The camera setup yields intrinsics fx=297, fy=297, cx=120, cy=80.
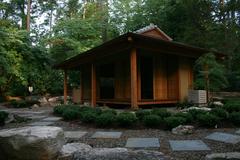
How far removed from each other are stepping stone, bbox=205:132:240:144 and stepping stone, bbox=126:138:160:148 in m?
1.16

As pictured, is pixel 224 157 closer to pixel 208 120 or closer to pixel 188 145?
pixel 188 145

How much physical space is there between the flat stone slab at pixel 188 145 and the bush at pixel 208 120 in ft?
4.73

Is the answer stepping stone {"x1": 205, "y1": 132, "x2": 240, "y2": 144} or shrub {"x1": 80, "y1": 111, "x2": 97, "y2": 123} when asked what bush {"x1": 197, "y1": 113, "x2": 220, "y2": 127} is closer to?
stepping stone {"x1": 205, "y1": 132, "x2": 240, "y2": 144}

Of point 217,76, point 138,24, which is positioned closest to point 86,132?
point 217,76

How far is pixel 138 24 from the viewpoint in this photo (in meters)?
24.6

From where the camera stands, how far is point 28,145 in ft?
12.5

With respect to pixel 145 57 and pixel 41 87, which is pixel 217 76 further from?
pixel 41 87

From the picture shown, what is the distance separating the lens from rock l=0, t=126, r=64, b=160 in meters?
3.82

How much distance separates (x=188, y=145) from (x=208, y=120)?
1.88 metres

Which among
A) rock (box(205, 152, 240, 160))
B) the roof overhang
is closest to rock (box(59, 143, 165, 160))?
rock (box(205, 152, 240, 160))

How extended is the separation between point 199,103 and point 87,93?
23.5 ft

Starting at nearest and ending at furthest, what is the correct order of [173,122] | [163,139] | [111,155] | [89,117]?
[111,155]
[163,139]
[173,122]
[89,117]

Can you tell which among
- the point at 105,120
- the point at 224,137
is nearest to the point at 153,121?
the point at 105,120

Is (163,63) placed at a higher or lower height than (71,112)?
higher
